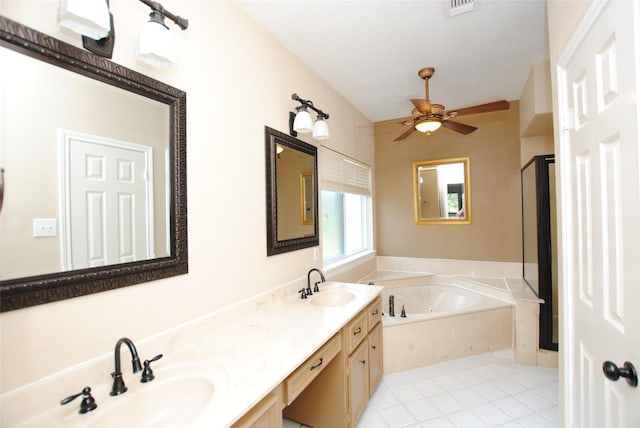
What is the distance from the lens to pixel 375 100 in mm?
3191

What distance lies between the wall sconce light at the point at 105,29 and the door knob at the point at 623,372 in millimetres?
1817

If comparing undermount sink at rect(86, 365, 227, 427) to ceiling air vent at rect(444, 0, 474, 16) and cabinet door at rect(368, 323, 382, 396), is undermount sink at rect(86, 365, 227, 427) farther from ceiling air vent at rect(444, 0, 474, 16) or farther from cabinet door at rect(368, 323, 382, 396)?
ceiling air vent at rect(444, 0, 474, 16)

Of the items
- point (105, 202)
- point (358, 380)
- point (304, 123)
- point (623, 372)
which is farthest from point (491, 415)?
point (105, 202)

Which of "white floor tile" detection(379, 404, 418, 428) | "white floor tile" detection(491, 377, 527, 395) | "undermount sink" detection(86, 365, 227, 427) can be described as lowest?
"white floor tile" detection(491, 377, 527, 395)

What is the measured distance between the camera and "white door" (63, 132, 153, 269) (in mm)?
946

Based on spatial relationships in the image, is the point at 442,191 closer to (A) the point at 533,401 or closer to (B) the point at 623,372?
(A) the point at 533,401

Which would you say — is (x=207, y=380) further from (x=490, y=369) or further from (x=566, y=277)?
(x=490, y=369)

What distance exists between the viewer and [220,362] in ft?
3.74

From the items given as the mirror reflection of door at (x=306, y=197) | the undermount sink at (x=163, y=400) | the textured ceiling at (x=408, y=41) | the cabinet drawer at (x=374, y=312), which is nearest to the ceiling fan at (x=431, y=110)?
the textured ceiling at (x=408, y=41)

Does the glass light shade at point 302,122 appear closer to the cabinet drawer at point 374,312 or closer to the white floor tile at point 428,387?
the cabinet drawer at point 374,312

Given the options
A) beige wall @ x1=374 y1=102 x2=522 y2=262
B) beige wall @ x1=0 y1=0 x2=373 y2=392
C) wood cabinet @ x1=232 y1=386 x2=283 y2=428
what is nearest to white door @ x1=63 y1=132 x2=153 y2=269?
beige wall @ x1=0 y1=0 x2=373 y2=392

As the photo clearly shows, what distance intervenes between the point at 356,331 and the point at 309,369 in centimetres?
60

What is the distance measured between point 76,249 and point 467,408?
2.50 meters

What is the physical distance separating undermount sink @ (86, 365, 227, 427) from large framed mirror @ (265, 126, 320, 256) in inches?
36.0
